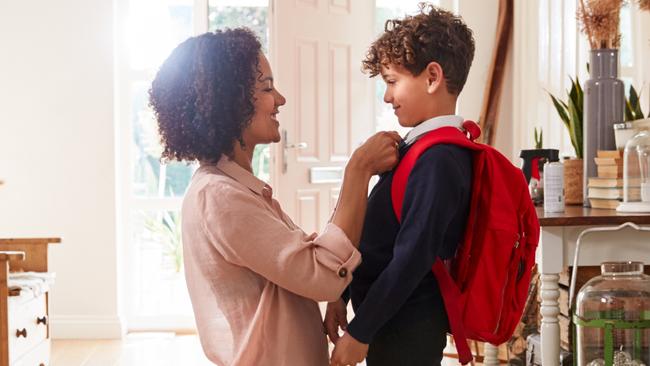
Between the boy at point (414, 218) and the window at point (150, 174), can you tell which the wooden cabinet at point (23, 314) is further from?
the boy at point (414, 218)

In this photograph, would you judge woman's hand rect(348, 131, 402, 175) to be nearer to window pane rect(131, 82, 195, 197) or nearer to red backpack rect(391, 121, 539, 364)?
red backpack rect(391, 121, 539, 364)

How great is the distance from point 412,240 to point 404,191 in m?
0.14

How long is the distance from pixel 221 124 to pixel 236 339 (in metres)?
0.39

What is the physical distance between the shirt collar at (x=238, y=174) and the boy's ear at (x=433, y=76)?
1.37ft

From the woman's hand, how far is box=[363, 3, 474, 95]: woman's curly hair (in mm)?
187

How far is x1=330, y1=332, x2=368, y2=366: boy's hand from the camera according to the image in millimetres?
1744

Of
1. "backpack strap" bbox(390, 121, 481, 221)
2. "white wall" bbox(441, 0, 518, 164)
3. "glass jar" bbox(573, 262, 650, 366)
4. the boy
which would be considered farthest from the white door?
"backpack strap" bbox(390, 121, 481, 221)

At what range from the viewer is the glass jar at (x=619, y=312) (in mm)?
2553

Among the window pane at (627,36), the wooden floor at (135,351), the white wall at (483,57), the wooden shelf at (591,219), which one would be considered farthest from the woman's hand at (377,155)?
the white wall at (483,57)

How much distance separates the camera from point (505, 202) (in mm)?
1865

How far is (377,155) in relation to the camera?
183cm

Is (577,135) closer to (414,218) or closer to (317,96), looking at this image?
(414,218)

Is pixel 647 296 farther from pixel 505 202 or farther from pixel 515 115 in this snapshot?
pixel 515 115

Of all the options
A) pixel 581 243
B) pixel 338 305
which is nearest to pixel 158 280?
pixel 581 243
